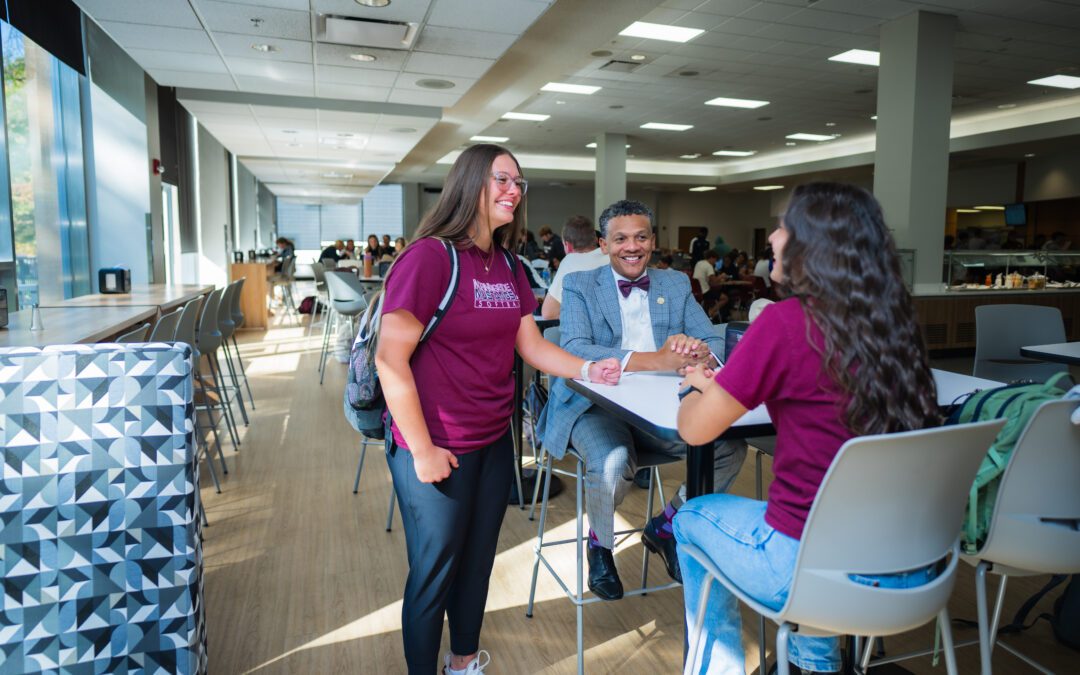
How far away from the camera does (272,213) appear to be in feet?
72.5

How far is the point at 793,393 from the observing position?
1.20 meters

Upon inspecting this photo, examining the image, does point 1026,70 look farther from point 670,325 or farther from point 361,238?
point 361,238

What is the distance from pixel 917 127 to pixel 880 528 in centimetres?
652

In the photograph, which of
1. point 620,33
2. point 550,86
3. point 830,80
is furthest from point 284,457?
point 830,80

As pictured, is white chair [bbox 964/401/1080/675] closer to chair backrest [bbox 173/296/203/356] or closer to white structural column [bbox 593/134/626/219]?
chair backrest [bbox 173/296/203/356]

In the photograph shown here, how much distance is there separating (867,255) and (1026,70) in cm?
908

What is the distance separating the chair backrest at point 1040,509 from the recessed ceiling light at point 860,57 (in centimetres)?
716

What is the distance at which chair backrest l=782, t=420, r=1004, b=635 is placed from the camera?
43.0 inches

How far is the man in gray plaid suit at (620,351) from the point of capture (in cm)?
207

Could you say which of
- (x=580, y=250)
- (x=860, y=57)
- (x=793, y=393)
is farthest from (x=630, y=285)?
(x=860, y=57)

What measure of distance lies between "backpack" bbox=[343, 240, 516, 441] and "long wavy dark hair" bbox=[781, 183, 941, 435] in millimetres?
701

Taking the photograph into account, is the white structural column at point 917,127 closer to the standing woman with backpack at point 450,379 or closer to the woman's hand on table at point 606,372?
the woman's hand on table at point 606,372

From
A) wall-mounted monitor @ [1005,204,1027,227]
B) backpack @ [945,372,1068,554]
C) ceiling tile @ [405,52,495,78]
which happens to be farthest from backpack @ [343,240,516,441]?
wall-mounted monitor @ [1005,204,1027,227]

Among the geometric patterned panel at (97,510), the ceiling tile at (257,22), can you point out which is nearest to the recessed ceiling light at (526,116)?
the ceiling tile at (257,22)
